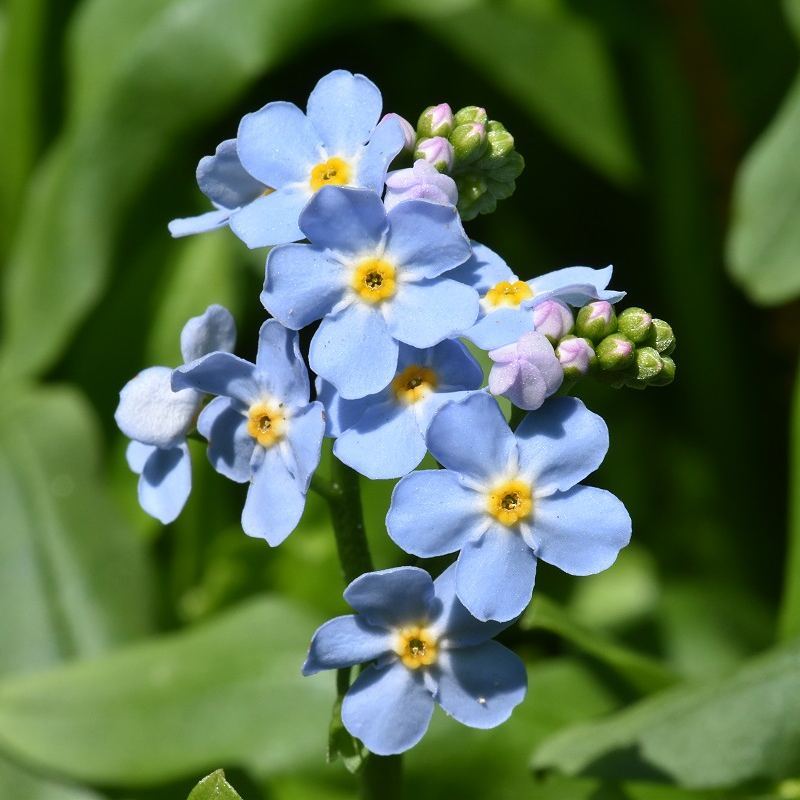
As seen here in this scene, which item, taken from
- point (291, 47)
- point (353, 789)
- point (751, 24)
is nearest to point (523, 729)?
point (353, 789)

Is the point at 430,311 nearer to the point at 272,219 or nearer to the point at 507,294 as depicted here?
the point at 507,294

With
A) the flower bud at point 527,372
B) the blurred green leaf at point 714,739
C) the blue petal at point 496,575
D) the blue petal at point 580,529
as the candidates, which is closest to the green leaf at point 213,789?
the blue petal at point 496,575

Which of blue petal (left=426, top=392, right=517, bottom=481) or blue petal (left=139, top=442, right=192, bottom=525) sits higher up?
blue petal (left=426, top=392, right=517, bottom=481)

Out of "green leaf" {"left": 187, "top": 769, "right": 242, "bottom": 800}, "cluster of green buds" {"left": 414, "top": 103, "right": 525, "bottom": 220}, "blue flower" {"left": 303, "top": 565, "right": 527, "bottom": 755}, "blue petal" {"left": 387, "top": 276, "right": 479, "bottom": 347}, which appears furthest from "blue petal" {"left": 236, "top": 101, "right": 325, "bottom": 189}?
"green leaf" {"left": 187, "top": 769, "right": 242, "bottom": 800}

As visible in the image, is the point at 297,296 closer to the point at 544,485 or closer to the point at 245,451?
the point at 245,451

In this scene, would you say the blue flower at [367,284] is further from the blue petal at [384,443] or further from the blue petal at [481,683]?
the blue petal at [481,683]

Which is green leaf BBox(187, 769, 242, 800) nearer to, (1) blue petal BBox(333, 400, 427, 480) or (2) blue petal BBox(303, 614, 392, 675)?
(2) blue petal BBox(303, 614, 392, 675)
